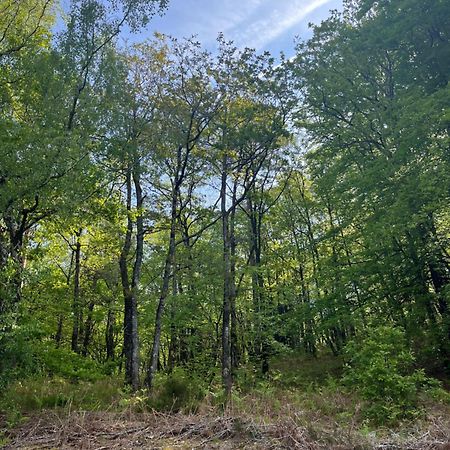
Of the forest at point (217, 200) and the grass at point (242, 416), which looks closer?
the grass at point (242, 416)

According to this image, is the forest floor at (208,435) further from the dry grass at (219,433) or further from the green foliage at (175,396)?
the green foliage at (175,396)

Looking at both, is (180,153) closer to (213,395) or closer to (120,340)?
(213,395)

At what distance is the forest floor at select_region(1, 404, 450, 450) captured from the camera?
15.1 ft

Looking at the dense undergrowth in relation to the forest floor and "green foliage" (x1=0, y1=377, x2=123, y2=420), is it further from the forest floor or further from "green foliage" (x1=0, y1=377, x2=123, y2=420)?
the forest floor

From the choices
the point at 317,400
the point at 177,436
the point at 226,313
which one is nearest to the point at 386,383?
the point at 317,400

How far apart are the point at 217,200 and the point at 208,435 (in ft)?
41.1

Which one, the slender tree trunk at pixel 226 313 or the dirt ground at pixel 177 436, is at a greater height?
the slender tree trunk at pixel 226 313

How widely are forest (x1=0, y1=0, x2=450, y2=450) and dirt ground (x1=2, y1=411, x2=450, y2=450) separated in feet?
0.48

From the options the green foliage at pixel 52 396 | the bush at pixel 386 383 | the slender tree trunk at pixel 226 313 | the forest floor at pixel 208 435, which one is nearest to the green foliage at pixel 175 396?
the green foliage at pixel 52 396

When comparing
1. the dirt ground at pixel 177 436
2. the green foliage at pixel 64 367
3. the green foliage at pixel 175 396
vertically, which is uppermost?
the green foliage at pixel 64 367

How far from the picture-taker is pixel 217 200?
17328 mm

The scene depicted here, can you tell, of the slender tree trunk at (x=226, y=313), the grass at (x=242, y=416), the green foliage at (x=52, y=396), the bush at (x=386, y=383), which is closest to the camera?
the grass at (x=242, y=416)

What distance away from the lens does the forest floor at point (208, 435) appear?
15.1ft

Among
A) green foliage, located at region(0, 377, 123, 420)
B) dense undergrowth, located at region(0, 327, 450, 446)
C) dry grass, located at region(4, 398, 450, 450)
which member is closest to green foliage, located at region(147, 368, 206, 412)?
dense undergrowth, located at region(0, 327, 450, 446)
